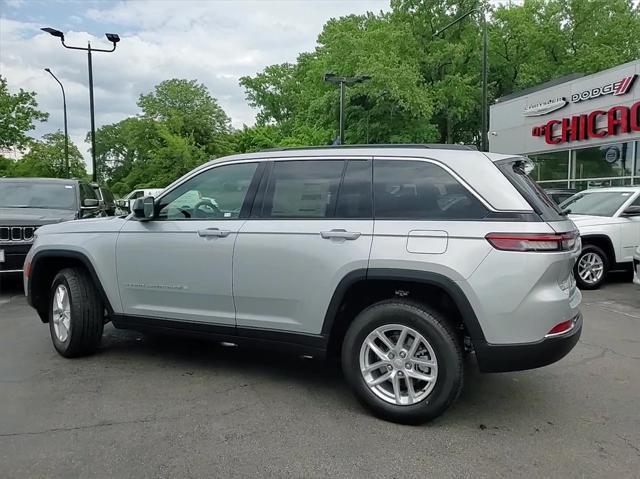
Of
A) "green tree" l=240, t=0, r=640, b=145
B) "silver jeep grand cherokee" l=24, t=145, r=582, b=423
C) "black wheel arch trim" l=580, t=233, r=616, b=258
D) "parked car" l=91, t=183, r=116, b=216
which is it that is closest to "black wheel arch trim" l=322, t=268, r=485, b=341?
"silver jeep grand cherokee" l=24, t=145, r=582, b=423

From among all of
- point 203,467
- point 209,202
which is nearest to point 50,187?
point 209,202

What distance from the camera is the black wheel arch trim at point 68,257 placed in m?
4.76

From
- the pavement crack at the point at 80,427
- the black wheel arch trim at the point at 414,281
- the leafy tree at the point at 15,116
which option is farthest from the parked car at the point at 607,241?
the leafy tree at the point at 15,116

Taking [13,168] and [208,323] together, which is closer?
[208,323]

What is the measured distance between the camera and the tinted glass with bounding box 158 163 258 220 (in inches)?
170

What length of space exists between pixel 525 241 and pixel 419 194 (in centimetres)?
76

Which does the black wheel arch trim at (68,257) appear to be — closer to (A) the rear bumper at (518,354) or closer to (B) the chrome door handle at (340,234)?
(B) the chrome door handle at (340,234)

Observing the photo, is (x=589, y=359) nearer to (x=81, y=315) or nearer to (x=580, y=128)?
(x=81, y=315)

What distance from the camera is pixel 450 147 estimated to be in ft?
12.5

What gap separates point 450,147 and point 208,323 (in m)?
2.24

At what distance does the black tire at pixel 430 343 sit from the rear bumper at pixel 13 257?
19.7ft

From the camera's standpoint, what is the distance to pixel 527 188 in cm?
360

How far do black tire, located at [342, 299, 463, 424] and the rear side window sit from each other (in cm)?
93

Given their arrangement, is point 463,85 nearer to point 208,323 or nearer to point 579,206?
point 579,206
